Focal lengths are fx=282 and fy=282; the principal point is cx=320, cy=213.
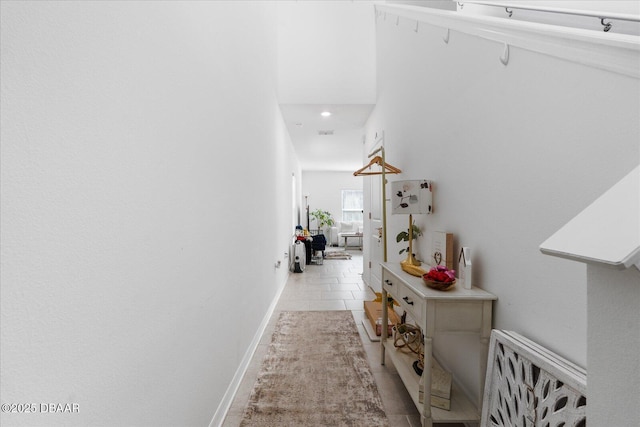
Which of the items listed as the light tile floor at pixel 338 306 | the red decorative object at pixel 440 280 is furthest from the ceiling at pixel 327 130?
the red decorative object at pixel 440 280

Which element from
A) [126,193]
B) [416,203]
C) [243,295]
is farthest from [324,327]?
[126,193]

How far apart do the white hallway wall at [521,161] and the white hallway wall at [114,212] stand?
144 centimetres

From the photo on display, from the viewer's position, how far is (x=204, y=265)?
141 centimetres

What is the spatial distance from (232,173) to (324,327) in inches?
75.4

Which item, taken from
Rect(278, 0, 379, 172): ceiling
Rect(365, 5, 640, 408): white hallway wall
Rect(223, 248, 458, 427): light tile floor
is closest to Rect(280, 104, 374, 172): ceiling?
Rect(278, 0, 379, 172): ceiling

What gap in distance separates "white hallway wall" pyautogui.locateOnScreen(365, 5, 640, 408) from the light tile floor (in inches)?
16.9

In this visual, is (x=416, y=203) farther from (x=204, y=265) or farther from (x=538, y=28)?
(x=204, y=265)

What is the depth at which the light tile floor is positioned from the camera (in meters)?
1.74

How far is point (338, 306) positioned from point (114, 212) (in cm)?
320

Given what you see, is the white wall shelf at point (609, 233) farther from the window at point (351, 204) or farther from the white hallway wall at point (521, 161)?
the window at point (351, 204)

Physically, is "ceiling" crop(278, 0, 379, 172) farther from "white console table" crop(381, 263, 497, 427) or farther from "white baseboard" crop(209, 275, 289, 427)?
"white console table" crop(381, 263, 497, 427)

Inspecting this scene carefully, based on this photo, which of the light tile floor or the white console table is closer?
the white console table

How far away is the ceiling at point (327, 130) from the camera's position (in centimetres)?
415

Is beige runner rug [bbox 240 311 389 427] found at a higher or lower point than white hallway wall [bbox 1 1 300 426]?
lower
